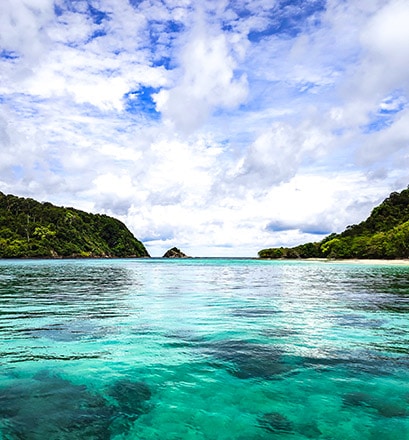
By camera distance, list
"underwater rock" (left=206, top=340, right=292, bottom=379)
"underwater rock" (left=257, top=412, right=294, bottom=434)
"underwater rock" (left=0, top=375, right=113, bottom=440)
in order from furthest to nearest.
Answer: "underwater rock" (left=206, top=340, right=292, bottom=379) → "underwater rock" (left=257, top=412, right=294, bottom=434) → "underwater rock" (left=0, top=375, right=113, bottom=440)

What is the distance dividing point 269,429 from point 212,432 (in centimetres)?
118

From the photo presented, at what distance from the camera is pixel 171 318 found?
21.0 meters

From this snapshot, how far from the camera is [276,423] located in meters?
8.02

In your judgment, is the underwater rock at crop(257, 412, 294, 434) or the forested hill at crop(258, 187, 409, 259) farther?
the forested hill at crop(258, 187, 409, 259)

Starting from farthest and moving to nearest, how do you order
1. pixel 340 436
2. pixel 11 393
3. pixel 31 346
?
pixel 31 346
pixel 11 393
pixel 340 436

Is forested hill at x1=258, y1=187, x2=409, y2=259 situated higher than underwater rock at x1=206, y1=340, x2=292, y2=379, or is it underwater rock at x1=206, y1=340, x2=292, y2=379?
forested hill at x1=258, y1=187, x2=409, y2=259

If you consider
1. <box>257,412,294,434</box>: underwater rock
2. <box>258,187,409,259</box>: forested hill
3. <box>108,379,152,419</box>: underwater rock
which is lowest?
<box>257,412,294,434</box>: underwater rock

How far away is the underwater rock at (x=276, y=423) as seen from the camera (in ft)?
25.3

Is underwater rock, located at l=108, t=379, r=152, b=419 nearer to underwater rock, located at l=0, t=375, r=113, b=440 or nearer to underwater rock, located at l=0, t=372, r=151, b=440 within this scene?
underwater rock, located at l=0, t=372, r=151, b=440

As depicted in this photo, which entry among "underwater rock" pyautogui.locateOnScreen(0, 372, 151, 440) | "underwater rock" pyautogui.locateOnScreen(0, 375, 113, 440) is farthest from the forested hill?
"underwater rock" pyautogui.locateOnScreen(0, 375, 113, 440)

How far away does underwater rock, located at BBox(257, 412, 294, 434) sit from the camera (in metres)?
7.71

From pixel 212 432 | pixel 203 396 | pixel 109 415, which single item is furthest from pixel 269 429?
pixel 109 415

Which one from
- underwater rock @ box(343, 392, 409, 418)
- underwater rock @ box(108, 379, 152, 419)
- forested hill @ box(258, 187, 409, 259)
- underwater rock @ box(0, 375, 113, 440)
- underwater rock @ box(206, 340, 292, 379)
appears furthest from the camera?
forested hill @ box(258, 187, 409, 259)

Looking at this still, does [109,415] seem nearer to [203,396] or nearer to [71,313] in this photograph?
[203,396]
